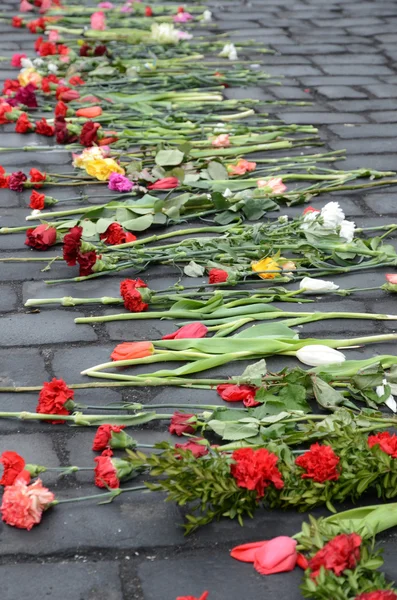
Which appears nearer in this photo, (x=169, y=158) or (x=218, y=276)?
(x=218, y=276)

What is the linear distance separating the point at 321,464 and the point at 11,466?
2.03 ft

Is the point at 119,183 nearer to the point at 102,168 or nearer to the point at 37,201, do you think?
the point at 102,168

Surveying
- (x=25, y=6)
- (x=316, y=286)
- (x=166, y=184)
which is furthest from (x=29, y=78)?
(x=316, y=286)

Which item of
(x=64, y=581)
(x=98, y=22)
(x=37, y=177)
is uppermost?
(x=98, y=22)

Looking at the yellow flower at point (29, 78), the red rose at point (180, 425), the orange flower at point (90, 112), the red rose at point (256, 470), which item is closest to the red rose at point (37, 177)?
the orange flower at point (90, 112)

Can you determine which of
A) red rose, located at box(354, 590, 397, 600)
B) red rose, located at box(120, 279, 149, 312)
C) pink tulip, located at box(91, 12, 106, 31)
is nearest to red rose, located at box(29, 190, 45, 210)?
red rose, located at box(120, 279, 149, 312)

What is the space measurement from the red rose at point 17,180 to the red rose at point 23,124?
0.60m

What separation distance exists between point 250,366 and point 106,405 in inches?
14.3

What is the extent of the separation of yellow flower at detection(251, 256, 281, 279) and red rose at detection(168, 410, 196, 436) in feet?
2.67

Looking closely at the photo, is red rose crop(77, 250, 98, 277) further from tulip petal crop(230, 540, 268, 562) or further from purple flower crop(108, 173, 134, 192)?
tulip petal crop(230, 540, 268, 562)

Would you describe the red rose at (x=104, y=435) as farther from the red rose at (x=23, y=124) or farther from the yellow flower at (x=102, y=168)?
the red rose at (x=23, y=124)

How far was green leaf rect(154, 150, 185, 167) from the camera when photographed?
3363mm

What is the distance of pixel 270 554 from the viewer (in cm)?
164

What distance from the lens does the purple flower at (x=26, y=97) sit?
404 centimetres
